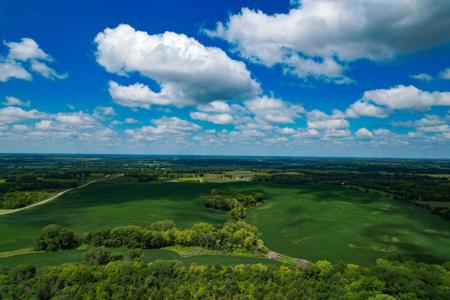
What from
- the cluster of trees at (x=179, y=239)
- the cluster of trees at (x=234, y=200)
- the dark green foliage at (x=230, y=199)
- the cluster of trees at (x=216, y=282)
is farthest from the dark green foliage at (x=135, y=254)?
the dark green foliage at (x=230, y=199)

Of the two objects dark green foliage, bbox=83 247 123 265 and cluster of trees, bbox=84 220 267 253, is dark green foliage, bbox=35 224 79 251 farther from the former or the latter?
dark green foliage, bbox=83 247 123 265

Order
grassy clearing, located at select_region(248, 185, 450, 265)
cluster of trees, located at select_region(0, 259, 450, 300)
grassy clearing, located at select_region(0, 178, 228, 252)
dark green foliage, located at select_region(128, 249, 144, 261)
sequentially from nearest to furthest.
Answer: cluster of trees, located at select_region(0, 259, 450, 300), dark green foliage, located at select_region(128, 249, 144, 261), grassy clearing, located at select_region(248, 185, 450, 265), grassy clearing, located at select_region(0, 178, 228, 252)

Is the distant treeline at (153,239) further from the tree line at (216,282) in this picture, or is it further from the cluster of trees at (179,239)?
the tree line at (216,282)

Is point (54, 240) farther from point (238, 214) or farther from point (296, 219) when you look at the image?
point (296, 219)

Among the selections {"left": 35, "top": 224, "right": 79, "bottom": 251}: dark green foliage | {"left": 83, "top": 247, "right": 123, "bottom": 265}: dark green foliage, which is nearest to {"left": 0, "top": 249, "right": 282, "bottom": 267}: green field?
{"left": 35, "top": 224, "right": 79, "bottom": 251}: dark green foliage

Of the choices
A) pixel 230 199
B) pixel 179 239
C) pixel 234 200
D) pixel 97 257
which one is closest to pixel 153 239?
pixel 179 239

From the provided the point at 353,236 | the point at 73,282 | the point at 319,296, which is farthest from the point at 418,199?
the point at 73,282

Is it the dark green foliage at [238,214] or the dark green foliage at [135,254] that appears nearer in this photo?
the dark green foliage at [135,254]
